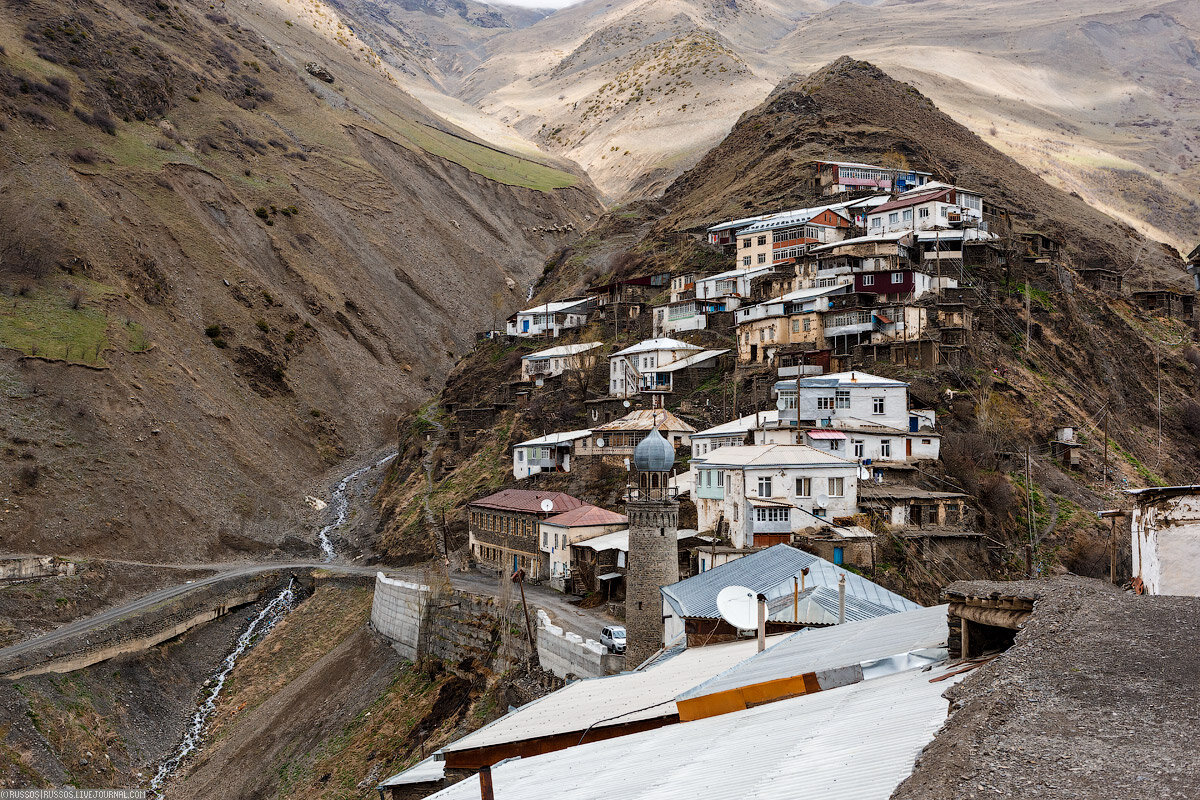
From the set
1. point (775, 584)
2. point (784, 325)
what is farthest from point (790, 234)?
point (775, 584)

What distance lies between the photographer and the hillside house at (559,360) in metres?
72.0

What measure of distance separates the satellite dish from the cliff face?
48.1 m

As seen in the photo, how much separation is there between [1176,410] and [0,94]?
94.4 m

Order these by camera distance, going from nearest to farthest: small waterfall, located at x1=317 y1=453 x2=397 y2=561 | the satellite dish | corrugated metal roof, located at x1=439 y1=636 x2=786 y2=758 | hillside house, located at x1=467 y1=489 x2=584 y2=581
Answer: corrugated metal roof, located at x1=439 y1=636 x2=786 y2=758 < the satellite dish < hillside house, located at x1=467 y1=489 x2=584 y2=581 < small waterfall, located at x1=317 y1=453 x2=397 y2=561

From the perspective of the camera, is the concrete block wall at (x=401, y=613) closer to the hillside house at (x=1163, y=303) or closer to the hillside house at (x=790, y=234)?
the hillside house at (x=790, y=234)

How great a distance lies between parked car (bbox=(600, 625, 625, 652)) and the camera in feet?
104

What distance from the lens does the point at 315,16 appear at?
191m

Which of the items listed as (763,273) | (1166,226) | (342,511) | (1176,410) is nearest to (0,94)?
(342,511)

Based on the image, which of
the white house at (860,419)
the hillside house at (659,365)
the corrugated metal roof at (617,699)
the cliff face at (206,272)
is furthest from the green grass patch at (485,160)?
the corrugated metal roof at (617,699)

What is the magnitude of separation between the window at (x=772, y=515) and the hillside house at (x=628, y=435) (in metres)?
13.9

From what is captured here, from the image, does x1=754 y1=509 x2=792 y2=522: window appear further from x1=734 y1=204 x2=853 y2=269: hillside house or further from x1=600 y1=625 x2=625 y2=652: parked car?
x1=734 y1=204 x2=853 y2=269: hillside house

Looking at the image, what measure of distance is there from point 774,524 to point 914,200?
1391 inches

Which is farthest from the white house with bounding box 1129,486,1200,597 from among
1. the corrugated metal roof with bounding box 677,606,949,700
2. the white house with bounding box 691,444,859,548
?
the white house with bounding box 691,444,859,548

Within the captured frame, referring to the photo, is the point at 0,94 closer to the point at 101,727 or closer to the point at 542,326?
the point at 542,326
